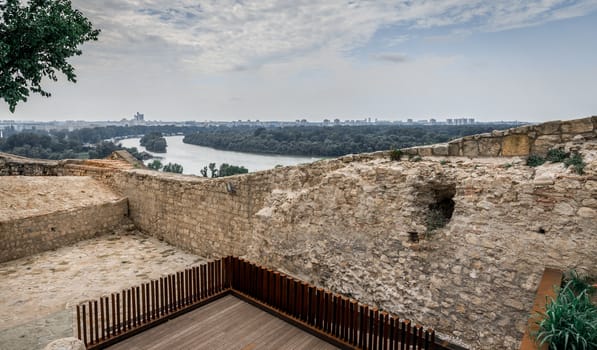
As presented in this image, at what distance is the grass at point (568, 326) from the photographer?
3.03 meters

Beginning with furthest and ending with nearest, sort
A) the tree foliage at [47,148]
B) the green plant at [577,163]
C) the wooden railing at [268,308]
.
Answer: the tree foliage at [47,148] < the green plant at [577,163] < the wooden railing at [268,308]

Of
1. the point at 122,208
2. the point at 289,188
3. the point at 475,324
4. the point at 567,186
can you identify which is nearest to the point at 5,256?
the point at 122,208

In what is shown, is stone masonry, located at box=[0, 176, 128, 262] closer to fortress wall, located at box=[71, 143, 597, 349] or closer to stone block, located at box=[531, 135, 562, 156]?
fortress wall, located at box=[71, 143, 597, 349]

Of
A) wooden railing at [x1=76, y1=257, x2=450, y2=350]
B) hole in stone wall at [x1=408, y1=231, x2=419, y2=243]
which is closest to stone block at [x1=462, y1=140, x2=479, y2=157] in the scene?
hole in stone wall at [x1=408, y1=231, x2=419, y2=243]

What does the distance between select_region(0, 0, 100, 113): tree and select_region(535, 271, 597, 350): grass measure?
838cm

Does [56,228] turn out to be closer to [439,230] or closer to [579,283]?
[439,230]

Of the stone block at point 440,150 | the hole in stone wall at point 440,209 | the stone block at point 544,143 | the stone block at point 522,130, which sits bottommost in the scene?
the hole in stone wall at point 440,209

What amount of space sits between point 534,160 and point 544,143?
357 millimetres

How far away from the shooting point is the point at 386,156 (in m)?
6.79

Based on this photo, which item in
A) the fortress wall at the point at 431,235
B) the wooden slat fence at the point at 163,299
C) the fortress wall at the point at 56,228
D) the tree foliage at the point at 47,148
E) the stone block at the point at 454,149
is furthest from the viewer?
the tree foliage at the point at 47,148

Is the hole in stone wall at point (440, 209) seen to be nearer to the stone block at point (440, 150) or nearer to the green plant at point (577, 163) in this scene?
the stone block at point (440, 150)

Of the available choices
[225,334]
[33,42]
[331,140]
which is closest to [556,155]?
[225,334]

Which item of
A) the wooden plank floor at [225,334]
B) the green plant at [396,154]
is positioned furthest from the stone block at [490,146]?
the wooden plank floor at [225,334]

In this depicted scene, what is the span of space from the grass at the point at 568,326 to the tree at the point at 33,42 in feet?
27.5
